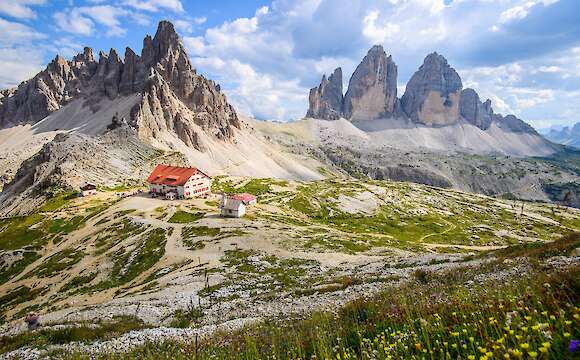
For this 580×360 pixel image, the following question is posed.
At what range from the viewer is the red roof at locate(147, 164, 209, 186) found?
5674 inches

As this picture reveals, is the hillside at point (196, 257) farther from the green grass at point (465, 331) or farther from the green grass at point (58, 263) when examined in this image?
the green grass at point (465, 331)

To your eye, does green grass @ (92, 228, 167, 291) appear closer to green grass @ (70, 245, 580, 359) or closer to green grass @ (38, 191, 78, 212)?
green grass @ (70, 245, 580, 359)

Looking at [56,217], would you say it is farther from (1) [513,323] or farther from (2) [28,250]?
(1) [513,323]

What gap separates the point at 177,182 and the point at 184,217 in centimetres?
3638

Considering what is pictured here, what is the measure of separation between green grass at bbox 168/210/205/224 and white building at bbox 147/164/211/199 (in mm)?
26644

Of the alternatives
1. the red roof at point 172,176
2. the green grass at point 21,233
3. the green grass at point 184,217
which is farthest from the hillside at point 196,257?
the red roof at point 172,176

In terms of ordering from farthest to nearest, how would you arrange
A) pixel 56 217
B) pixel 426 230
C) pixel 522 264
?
pixel 426 230, pixel 56 217, pixel 522 264

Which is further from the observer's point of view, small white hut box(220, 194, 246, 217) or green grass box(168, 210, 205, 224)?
small white hut box(220, 194, 246, 217)

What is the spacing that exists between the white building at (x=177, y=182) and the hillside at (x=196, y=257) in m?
7.20

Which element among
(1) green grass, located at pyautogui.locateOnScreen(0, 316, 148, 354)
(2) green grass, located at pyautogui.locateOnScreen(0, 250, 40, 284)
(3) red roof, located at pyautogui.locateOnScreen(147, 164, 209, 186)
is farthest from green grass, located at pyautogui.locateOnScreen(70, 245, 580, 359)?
(3) red roof, located at pyautogui.locateOnScreen(147, 164, 209, 186)

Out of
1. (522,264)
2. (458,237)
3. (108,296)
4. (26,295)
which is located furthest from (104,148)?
(522,264)

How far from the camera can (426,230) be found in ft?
488

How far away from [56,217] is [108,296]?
242 ft

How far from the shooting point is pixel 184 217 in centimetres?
11081
